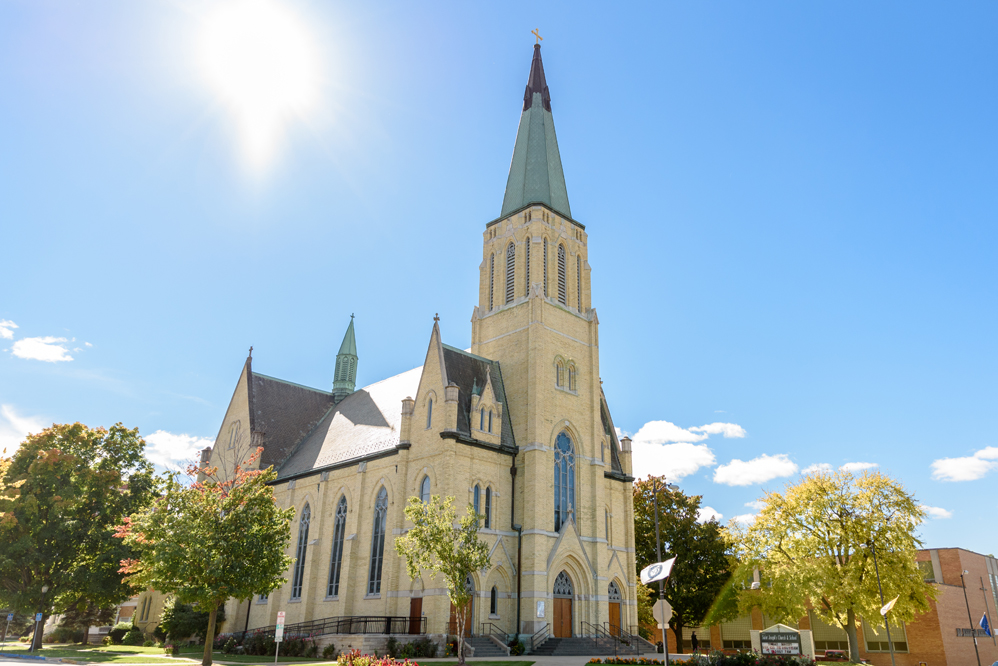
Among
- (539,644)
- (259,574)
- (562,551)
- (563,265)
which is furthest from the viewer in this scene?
(563,265)

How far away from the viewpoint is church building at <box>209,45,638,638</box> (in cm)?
3569

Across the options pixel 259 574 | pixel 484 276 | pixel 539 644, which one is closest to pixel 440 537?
pixel 259 574

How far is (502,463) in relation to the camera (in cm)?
3806

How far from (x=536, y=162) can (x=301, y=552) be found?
93.4 feet

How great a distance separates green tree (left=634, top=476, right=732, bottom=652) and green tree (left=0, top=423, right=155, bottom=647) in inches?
1280

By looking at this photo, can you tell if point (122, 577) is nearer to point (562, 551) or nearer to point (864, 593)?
point (562, 551)

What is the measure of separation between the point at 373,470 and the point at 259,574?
40.6 ft

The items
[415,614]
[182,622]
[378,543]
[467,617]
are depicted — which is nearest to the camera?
[467,617]

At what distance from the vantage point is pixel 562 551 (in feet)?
122

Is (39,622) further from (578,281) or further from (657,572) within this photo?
(578,281)

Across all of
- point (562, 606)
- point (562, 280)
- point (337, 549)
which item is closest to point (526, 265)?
point (562, 280)

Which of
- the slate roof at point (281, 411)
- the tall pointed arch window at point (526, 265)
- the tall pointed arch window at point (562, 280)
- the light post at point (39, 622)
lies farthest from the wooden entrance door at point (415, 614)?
the tall pointed arch window at point (562, 280)

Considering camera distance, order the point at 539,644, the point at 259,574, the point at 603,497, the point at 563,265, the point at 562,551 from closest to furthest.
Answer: the point at 259,574 → the point at 539,644 → the point at 562,551 → the point at 603,497 → the point at 563,265

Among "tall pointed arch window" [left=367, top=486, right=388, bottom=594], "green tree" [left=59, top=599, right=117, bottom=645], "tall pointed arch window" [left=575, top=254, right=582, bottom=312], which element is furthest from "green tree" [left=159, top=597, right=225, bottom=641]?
"tall pointed arch window" [left=575, top=254, right=582, bottom=312]
